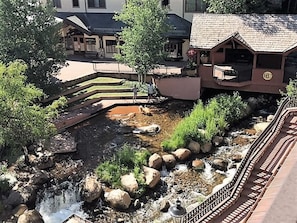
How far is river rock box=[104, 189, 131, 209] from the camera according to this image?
17094 mm

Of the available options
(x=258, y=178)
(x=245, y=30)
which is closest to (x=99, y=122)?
(x=245, y=30)

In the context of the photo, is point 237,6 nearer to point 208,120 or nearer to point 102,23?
point 208,120

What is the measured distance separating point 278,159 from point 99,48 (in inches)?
953

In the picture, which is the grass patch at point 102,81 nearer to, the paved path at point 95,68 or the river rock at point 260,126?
the paved path at point 95,68

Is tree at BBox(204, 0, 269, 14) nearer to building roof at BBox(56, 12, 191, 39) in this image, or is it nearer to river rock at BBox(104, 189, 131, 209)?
building roof at BBox(56, 12, 191, 39)

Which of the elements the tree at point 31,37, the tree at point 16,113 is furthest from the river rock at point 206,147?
the tree at point 31,37

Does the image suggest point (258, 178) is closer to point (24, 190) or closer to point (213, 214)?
point (213, 214)

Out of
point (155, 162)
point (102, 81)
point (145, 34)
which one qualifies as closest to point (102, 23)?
point (102, 81)

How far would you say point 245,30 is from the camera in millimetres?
26047

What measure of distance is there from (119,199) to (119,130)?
7.50 m

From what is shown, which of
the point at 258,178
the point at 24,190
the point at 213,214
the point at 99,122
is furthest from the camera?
the point at 99,122

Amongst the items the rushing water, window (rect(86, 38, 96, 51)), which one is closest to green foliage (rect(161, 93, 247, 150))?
the rushing water

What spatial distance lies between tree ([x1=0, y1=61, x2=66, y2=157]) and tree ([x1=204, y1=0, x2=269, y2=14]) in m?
17.3

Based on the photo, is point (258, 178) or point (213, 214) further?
point (258, 178)
